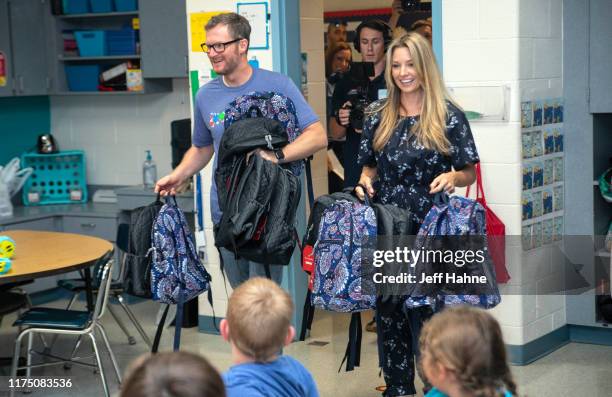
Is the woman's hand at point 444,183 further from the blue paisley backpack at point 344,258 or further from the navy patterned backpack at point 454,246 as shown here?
the blue paisley backpack at point 344,258

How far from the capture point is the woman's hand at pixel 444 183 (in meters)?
3.79

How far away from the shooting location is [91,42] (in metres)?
7.50

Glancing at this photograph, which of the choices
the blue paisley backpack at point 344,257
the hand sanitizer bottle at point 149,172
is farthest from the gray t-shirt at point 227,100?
the hand sanitizer bottle at point 149,172

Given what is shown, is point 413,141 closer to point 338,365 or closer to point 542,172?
point 542,172

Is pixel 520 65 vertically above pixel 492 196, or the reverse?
→ pixel 520 65

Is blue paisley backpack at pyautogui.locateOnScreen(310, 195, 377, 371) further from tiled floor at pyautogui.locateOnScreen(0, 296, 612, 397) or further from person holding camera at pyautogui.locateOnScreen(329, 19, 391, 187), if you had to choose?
person holding camera at pyautogui.locateOnScreen(329, 19, 391, 187)

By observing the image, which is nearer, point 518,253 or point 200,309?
point 518,253

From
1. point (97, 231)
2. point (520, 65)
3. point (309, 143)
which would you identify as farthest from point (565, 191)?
point (97, 231)

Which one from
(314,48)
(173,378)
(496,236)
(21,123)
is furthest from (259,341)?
(21,123)

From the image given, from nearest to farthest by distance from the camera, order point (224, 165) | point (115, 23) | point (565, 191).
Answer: point (224, 165) < point (565, 191) < point (115, 23)

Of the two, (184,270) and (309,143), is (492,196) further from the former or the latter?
(184,270)

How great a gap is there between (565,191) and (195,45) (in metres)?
2.37

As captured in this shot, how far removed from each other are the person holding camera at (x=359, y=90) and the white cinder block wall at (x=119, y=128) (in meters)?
1.69

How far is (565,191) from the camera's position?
561 centimetres
